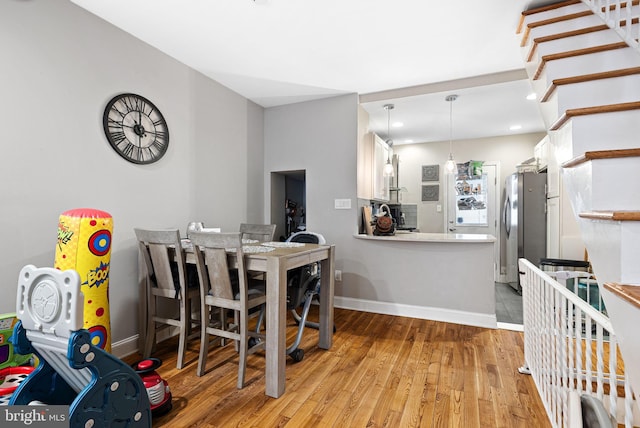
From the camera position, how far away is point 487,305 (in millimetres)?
3080

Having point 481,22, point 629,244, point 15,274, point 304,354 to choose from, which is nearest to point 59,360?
point 15,274

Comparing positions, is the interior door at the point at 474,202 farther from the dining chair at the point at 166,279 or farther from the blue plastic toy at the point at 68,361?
the blue plastic toy at the point at 68,361

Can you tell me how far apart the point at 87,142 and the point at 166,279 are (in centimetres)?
116

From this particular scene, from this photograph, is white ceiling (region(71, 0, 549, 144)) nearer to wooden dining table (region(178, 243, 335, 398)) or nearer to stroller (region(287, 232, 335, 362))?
wooden dining table (region(178, 243, 335, 398))

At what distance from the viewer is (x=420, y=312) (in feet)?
11.0

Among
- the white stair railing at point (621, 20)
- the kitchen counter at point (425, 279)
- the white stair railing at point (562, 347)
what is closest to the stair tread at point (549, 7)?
the white stair railing at point (621, 20)

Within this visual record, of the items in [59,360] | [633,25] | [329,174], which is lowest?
[59,360]

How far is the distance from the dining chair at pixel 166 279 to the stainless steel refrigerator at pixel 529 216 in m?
4.33

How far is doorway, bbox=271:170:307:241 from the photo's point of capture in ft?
13.8

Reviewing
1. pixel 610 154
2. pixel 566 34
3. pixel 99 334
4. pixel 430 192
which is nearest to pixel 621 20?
pixel 566 34

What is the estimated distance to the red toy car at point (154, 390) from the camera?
1624 mm

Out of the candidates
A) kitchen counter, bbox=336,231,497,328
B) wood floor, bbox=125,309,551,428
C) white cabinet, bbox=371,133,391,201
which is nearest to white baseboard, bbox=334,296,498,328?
→ kitchen counter, bbox=336,231,497,328

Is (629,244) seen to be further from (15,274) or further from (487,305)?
(15,274)

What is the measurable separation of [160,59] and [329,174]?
208 centimetres
